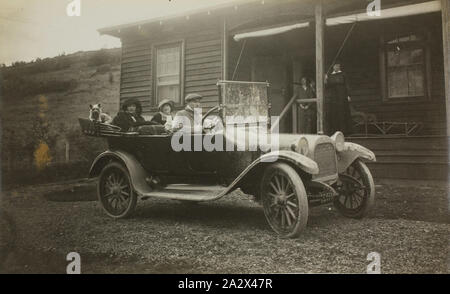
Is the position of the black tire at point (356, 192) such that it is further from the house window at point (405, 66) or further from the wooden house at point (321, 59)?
the house window at point (405, 66)

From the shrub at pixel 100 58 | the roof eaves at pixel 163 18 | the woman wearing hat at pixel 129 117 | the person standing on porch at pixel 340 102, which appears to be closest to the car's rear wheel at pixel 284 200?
the woman wearing hat at pixel 129 117

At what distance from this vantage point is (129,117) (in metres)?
5.62

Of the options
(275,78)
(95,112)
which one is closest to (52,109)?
(275,78)

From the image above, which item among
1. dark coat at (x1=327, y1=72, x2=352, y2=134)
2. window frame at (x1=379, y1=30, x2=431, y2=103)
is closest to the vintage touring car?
dark coat at (x1=327, y1=72, x2=352, y2=134)

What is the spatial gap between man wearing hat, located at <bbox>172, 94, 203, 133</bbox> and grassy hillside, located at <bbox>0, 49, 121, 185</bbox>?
2017mm

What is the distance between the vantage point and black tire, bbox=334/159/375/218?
466 cm

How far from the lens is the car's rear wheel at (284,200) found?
3768mm

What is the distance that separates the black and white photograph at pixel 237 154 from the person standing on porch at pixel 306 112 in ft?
0.26

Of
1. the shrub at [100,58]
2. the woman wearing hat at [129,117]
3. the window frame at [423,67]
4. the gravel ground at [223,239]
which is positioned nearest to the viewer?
the gravel ground at [223,239]

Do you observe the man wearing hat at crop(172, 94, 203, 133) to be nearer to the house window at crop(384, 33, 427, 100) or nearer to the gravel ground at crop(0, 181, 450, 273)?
the gravel ground at crop(0, 181, 450, 273)

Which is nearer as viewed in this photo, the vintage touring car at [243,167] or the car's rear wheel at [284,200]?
the car's rear wheel at [284,200]

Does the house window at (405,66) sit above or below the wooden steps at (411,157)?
above

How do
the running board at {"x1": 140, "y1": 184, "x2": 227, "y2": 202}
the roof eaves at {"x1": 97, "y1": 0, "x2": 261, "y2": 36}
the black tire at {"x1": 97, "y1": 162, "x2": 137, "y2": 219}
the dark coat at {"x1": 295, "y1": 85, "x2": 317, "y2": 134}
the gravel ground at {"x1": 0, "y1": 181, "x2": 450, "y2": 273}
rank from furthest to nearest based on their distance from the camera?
the dark coat at {"x1": 295, "y1": 85, "x2": 317, "y2": 134} < the roof eaves at {"x1": 97, "y1": 0, "x2": 261, "y2": 36} < the black tire at {"x1": 97, "y1": 162, "x2": 137, "y2": 219} < the running board at {"x1": 140, "y1": 184, "x2": 227, "y2": 202} < the gravel ground at {"x1": 0, "y1": 181, "x2": 450, "y2": 273}
